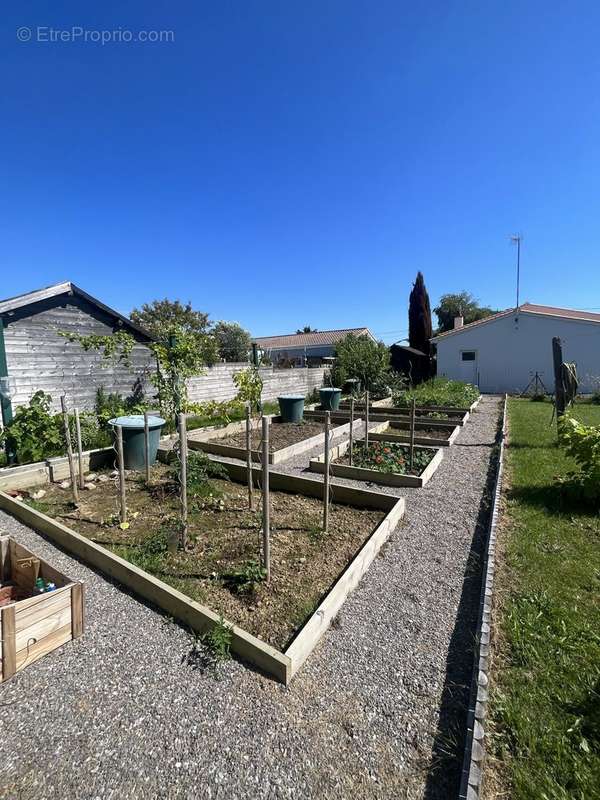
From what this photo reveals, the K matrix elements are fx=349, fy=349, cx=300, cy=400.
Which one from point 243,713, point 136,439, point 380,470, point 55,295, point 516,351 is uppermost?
point 55,295

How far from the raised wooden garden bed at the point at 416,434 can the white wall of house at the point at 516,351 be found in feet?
38.9

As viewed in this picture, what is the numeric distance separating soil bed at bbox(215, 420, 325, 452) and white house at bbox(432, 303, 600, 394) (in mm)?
13401

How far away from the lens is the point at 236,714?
1.91m

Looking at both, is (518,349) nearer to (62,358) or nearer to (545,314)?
(545,314)

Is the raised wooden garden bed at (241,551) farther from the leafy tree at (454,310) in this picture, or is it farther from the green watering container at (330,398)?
the leafy tree at (454,310)

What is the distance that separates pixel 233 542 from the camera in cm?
366

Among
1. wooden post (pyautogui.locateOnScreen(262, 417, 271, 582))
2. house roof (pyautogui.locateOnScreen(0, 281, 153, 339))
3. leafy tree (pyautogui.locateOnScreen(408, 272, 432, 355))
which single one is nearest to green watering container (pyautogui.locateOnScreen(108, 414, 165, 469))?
wooden post (pyautogui.locateOnScreen(262, 417, 271, 582))

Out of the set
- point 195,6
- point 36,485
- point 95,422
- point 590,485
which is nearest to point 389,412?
point 590,485

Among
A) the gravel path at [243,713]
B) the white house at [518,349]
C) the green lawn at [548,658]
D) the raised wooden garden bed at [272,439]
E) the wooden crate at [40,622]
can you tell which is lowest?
the gravel path at [243,713]

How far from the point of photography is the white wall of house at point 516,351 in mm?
17000

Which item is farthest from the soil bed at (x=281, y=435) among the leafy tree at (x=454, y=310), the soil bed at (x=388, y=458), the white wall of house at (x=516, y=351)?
the leafy tree at (x=454, y=310)

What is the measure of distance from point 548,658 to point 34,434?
7050 mm

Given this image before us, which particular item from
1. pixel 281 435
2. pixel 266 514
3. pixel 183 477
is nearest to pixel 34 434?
pixel 183 477

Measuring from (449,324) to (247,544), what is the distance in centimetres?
4539
